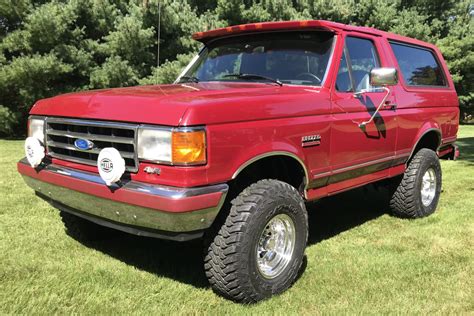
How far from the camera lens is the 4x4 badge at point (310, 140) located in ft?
11.6

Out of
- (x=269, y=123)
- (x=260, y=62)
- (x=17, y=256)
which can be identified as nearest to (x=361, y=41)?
(x=260, y=62)

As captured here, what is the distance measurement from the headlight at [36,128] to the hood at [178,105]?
0.23 feet

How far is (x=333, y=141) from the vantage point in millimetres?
3879

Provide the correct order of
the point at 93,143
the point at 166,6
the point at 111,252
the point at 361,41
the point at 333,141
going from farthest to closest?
the point at 166,6, the point at 361,41, the point at 111,252, the point at 333,141, the point at 93,143

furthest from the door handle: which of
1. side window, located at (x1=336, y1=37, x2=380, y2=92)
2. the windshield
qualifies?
the windshield

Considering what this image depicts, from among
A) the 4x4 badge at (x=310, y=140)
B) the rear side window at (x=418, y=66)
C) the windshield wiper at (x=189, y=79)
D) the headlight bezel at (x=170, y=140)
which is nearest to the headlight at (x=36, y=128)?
the headlight bezel at (x=170, y=140)

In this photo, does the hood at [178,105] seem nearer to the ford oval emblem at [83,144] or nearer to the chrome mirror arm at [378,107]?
the ford oval emblem at [83,144]

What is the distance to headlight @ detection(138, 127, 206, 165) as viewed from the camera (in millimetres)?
2797

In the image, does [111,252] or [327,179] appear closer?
[327,179]

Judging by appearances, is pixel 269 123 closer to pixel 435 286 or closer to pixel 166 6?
pixel 435 286

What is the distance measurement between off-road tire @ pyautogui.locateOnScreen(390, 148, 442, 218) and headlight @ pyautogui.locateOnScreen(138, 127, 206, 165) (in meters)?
3.20

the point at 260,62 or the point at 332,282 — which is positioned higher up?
the point at 260,62

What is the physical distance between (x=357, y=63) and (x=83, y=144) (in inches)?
100

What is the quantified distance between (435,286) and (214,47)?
Result: 2924 millimetres
